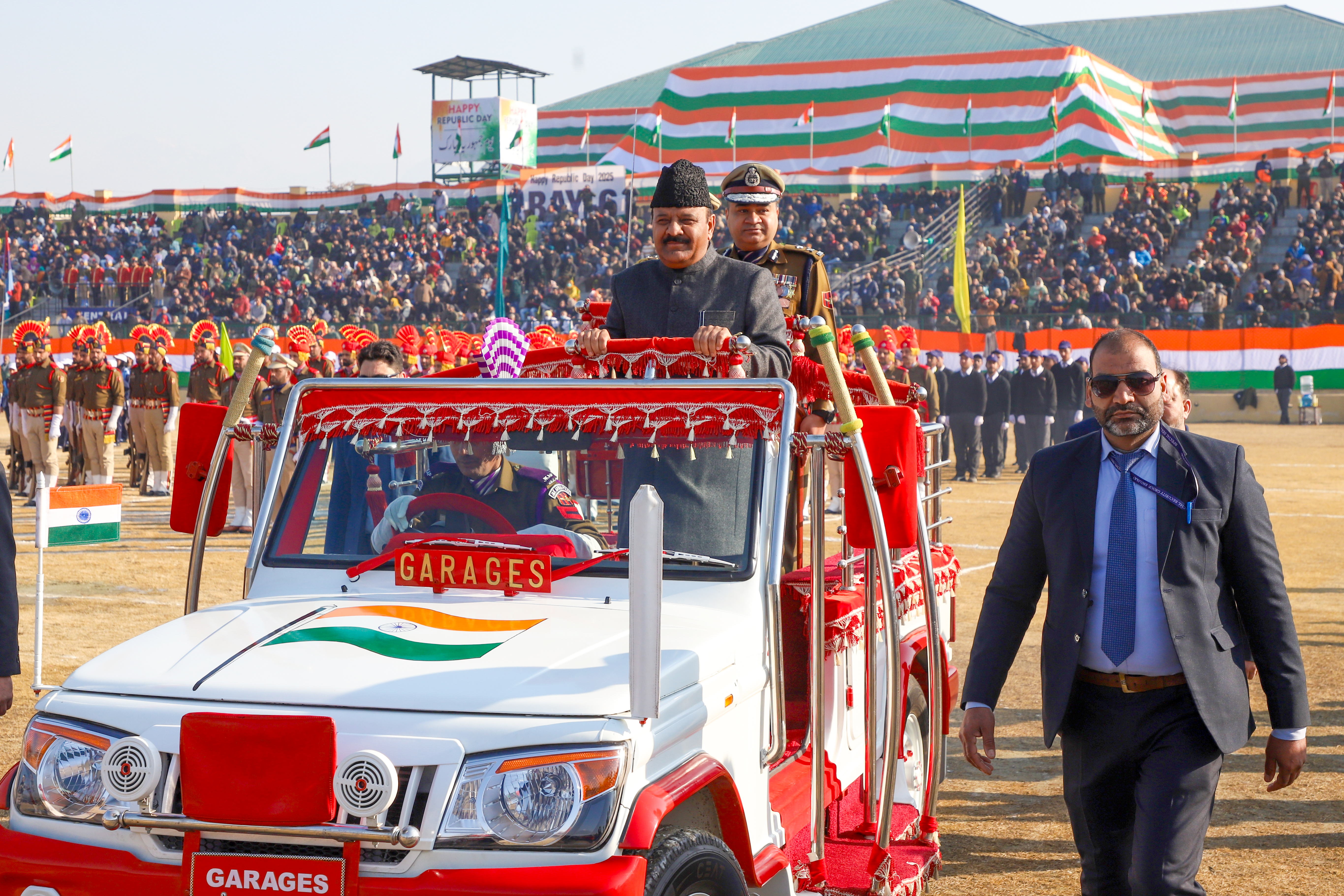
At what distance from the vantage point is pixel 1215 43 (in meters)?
88.0

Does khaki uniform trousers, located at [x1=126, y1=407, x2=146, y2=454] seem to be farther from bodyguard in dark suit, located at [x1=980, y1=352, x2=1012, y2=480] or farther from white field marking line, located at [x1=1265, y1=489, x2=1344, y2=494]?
white field marking line, located at [x1=1265, y1=489, x2=1344, y2=494]

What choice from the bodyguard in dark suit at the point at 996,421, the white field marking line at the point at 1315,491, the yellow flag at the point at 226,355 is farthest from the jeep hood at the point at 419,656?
the bodyguard in dark suit at the point at 996,421

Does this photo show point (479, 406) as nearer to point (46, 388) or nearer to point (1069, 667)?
point (1069, 667)

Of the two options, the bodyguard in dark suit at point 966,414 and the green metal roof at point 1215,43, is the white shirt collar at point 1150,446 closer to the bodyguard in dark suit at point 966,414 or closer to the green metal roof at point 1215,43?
the bodyguard in dark suit at point 966,414

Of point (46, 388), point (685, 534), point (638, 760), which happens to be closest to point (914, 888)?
point (685, 534)

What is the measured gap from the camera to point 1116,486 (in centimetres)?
402

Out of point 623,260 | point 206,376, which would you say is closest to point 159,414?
point 206,376

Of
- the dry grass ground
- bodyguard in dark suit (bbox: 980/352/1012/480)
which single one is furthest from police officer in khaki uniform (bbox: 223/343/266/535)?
bodyguard in dark suit (bbox: 980/352/1012/480)

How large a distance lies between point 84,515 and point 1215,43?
90437mm

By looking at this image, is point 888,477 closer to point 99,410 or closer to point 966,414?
point 99,410

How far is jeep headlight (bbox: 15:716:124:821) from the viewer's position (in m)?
3.34

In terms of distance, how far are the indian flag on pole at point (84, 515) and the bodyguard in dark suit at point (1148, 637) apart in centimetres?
691

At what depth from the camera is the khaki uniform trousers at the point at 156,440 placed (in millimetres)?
19578

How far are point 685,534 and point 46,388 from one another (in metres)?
17.1
